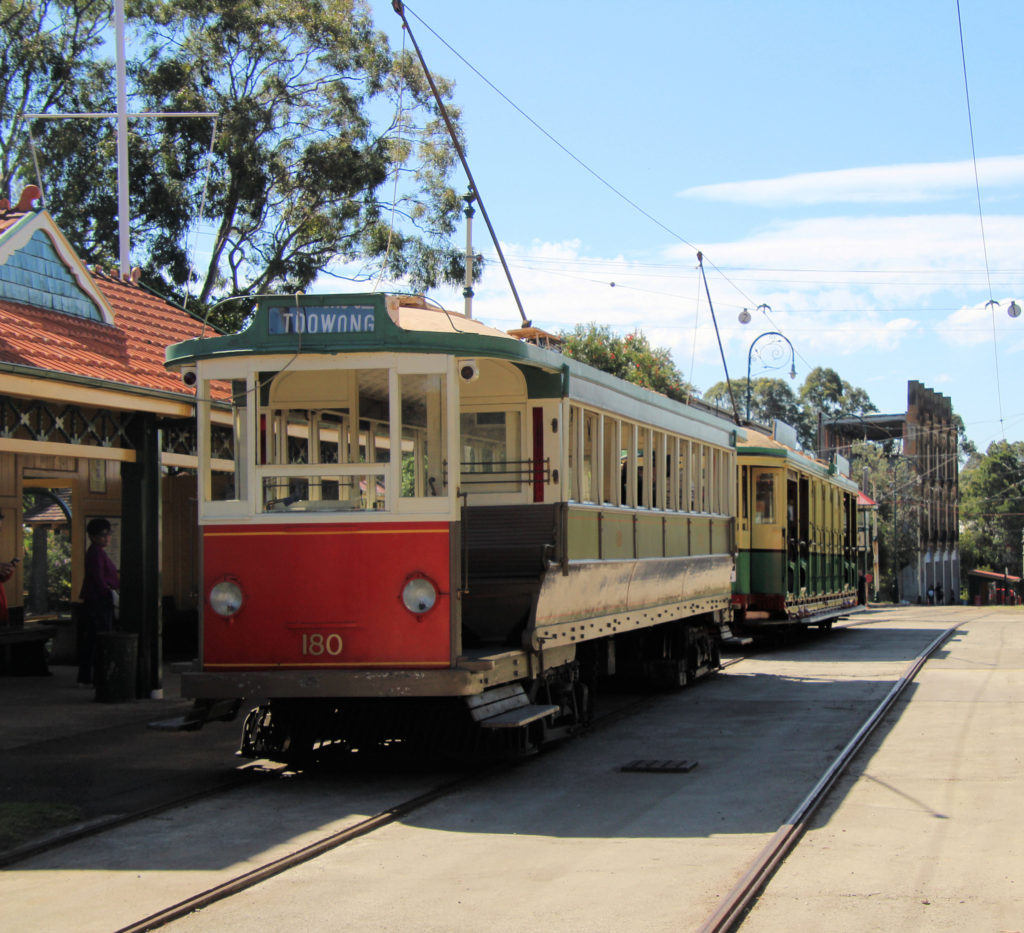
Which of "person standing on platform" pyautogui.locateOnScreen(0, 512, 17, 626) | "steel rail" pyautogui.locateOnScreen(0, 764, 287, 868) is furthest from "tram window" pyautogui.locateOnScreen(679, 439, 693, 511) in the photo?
"person standing on platform" pyautogui.locateOnScreen(0, 512, 17, 626)

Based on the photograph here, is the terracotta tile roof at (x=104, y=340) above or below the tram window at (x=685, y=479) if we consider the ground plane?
above

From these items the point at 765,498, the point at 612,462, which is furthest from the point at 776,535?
the point at 612,462

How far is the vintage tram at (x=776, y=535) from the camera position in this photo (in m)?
20.5

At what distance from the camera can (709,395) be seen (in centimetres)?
8138

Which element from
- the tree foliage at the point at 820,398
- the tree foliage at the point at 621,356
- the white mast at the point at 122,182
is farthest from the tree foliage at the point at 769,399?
the white mast at the point at 122,182

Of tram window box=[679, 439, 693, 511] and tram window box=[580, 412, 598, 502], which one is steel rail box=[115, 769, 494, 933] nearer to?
tram window box=[580, 412, 598, 502]

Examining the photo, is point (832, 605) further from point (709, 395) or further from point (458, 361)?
point (709, 395)

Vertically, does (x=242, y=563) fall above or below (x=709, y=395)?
below

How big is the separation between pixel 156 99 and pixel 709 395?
53.0 meters

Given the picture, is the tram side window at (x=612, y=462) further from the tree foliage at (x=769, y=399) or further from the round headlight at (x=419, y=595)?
the tree foliage at (x=769, y=399)

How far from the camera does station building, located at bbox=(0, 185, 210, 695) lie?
11883 millimetres

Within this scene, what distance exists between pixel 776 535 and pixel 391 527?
1245cm

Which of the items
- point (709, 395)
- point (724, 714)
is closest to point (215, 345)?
point (724, 714)

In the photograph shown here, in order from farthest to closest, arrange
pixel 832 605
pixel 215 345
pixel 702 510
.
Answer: pixel 832 605 → pixel 702 510 → pixel 215 345
